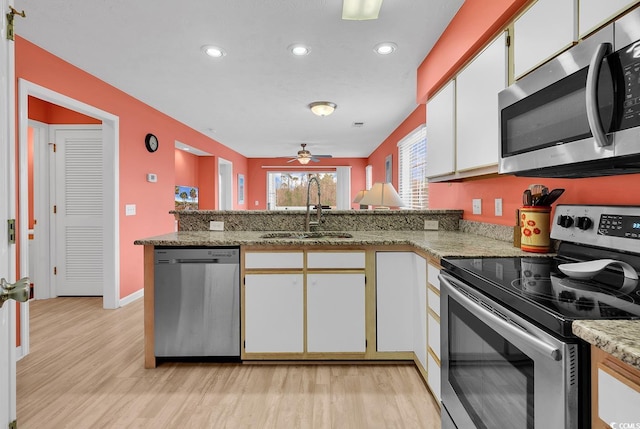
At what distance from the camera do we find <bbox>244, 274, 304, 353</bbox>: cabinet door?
222 centimetres

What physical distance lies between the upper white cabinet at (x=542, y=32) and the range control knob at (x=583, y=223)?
0.65 m

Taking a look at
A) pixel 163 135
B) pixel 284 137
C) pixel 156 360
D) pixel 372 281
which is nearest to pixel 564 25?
pixel 372 281

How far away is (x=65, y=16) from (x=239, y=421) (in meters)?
2.84

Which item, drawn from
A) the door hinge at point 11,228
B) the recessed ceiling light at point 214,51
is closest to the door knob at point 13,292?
the door hinge at point 11,228

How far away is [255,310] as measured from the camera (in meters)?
2.23

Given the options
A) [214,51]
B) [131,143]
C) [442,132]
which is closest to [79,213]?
[131,143]

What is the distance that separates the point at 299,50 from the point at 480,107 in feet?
5.48

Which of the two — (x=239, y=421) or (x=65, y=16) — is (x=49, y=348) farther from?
(x=65, y=16)

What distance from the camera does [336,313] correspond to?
2.24 metres

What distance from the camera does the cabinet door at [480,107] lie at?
171 centimetres

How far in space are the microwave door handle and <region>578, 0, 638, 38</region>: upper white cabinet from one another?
0.55 ft

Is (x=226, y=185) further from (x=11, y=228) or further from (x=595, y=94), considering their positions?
(x=595, y=94)

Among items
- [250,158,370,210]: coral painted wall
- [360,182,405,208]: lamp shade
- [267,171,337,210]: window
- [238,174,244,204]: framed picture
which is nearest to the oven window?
[360,182,405,208]: lamp shade

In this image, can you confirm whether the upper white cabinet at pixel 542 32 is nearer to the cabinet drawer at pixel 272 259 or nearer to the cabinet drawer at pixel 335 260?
the cabinet drawer at pixel 335 260
